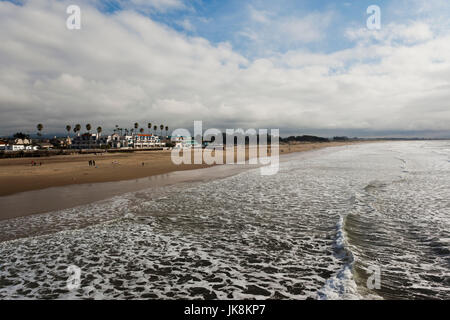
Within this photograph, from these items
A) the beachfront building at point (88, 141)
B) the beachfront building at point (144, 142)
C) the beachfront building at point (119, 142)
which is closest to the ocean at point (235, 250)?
the beachfront building at point (119, 142)

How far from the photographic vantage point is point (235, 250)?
7.77 metres

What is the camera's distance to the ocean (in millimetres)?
5656

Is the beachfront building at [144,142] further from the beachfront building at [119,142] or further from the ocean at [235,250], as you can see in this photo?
the ocean at [235,250]

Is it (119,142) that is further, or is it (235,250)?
(119,142)

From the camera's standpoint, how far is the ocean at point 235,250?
5656mm

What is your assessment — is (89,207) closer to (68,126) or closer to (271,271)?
(271,271)

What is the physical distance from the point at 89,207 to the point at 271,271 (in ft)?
36.7

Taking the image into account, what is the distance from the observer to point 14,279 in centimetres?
617

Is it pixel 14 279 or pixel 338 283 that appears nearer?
pixel 338 283

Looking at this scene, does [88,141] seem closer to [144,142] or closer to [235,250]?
[144,142]

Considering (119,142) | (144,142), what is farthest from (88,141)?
(144,142)

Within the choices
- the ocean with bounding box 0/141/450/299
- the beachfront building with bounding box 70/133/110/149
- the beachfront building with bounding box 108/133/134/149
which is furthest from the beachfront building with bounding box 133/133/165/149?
the ocean with bounding box 0/141/450/299
